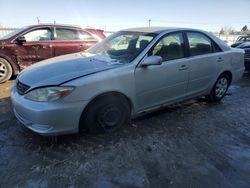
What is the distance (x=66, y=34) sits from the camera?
269 inches

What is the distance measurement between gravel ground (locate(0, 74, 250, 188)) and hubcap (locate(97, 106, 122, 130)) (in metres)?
0.17

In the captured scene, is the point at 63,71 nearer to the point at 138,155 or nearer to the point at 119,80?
the point at 119,80

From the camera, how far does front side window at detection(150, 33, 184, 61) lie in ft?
11.5

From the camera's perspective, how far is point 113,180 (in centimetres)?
238

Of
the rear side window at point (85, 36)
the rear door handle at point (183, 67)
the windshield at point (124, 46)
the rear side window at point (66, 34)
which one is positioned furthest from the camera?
the rear side window at point (85, 36)

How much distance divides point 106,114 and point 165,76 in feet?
3.66

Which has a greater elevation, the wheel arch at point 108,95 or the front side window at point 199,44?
the front side window at point 199,44

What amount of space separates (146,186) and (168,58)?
2046 millimetres

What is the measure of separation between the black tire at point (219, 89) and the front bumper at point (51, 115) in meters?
2.95

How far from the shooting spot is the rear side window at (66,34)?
6.71 meters

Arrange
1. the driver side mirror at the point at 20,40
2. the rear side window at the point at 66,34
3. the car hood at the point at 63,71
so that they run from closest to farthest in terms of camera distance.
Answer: the car hood at the point at 63,71 → the driver side mirror at the point at 20,40 → the rear side window at the point at 66,34

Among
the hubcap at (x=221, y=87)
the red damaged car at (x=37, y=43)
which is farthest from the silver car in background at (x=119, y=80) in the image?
the red damaged car at (x=37, y=43)

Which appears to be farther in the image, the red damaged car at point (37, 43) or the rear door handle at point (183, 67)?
the red damaged car at point (37, 43)

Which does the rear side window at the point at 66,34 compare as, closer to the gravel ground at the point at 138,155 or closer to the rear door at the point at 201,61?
the gravel ground at the point at 138,155
